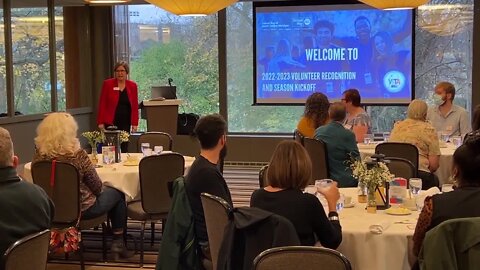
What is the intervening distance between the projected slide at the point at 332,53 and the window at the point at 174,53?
35.4 inches

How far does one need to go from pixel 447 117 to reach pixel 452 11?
10.0 feet

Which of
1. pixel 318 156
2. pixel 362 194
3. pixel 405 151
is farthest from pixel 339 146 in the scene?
pixel 362 194

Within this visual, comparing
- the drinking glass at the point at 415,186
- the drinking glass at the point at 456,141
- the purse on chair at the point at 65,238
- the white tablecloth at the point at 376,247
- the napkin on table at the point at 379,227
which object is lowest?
the purse on chair at the point at 65,238

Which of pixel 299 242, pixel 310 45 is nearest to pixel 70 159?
pixel 299 242

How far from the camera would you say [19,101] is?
10273mm

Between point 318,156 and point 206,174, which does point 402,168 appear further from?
point 206,174

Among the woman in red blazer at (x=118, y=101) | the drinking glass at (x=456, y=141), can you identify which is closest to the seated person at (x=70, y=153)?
the woman in red blazer at (x=118, y=101)

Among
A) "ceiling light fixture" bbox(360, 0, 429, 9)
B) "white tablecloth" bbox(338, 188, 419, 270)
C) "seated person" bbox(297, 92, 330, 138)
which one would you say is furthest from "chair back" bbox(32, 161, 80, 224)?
"ceiling light fixture" bbox(360, 0, 429, 9)

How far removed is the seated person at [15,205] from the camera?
3.27 meters

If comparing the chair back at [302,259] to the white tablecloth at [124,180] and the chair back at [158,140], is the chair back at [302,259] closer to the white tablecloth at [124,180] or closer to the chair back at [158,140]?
the white tablecloth at [124,180]

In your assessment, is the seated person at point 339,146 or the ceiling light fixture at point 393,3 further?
the ceiling light fixture at point 393,3

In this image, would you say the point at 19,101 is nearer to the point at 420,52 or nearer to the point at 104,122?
the point at 104,122

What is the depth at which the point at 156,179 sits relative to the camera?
18.8ft

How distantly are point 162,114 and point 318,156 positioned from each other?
4642 mm
